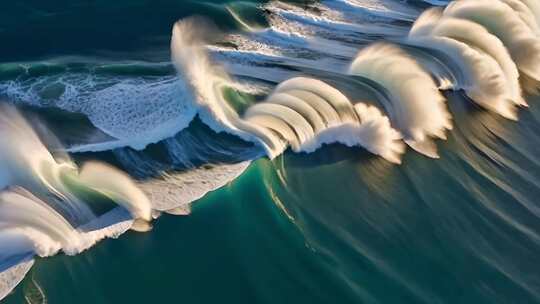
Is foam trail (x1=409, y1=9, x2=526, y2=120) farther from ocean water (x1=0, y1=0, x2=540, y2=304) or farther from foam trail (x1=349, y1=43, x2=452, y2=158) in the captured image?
foam trail (x1=349, y1=43, x2=452, y2=158)

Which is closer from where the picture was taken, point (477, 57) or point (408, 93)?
point (408, 93)

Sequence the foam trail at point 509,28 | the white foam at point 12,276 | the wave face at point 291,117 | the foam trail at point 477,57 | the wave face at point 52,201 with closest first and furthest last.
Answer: the white foam at point 12,276
the wave face at point 52,201
the wave face at point 291,117
the foam trail at point 477,57
the foam trail at point 509,28

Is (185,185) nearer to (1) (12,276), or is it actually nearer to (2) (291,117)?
(2) (291,117)

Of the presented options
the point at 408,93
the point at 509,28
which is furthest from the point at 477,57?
the point at 408,93

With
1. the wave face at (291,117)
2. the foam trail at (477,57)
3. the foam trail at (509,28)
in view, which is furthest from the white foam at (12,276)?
the foam trail at (509,28)

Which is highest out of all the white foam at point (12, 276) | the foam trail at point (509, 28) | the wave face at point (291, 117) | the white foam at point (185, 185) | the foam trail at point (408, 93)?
the foam trail at point (509, 28)

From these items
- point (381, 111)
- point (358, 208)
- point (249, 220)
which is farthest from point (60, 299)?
point (381, 111)

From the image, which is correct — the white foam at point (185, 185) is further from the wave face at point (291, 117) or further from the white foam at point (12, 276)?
the white foam at point (12, 276)
